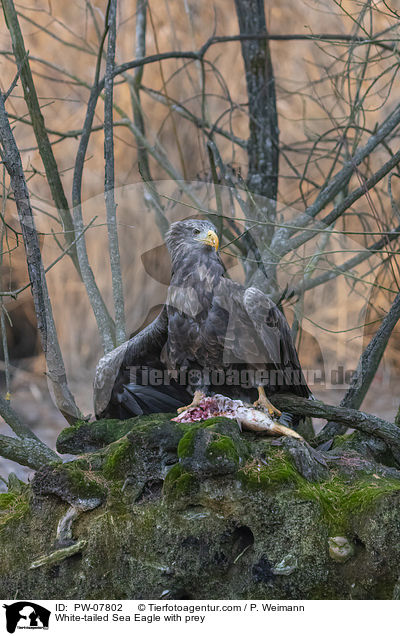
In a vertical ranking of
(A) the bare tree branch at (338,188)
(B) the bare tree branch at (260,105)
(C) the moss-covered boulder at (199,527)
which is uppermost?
(B) the bare tree branch at (260,105)

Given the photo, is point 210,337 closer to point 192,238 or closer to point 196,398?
point 196,398

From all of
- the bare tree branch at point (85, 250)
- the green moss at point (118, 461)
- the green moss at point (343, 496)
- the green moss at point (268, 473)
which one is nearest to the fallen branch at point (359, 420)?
the green moss at point (343, 496)

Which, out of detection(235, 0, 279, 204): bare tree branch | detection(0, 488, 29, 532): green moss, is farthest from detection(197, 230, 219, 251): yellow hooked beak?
detection(235, 0, 279, 204): bare tree branch

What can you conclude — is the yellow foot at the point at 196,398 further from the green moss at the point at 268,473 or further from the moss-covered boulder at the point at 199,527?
the green moss at the point at 268,473

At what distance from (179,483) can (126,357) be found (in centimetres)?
93

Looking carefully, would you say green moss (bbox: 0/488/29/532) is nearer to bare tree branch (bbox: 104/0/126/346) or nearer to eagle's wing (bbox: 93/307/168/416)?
eagle's wing (bbox: 93/307/168/416)

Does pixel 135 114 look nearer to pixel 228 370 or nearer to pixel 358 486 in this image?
pixel 228 370

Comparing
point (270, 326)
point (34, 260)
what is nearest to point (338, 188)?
point (270, 326)

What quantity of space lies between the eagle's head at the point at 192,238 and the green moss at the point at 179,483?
99 cm

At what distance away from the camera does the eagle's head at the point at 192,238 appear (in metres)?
2.66

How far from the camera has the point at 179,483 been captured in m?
2.01

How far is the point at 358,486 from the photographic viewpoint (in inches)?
83.8
